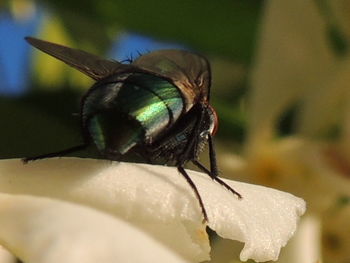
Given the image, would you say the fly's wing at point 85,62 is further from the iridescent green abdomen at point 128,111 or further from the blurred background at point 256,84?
the blurred background at point 256,84

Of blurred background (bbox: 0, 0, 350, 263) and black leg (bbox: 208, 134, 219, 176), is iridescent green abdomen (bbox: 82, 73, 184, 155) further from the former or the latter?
blurred background (bbox: 0, 0, 350, 263)

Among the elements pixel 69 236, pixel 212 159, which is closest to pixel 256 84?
pixel 212 159

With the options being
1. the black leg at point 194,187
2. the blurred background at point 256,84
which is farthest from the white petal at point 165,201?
the blurred background at point 256,84

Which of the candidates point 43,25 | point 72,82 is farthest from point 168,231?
point 43,25

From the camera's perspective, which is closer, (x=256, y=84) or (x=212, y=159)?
(x=212, y=159)

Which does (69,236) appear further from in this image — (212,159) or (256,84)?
(256,84)

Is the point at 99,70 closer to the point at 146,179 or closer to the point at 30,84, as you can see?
the point at 146,179
